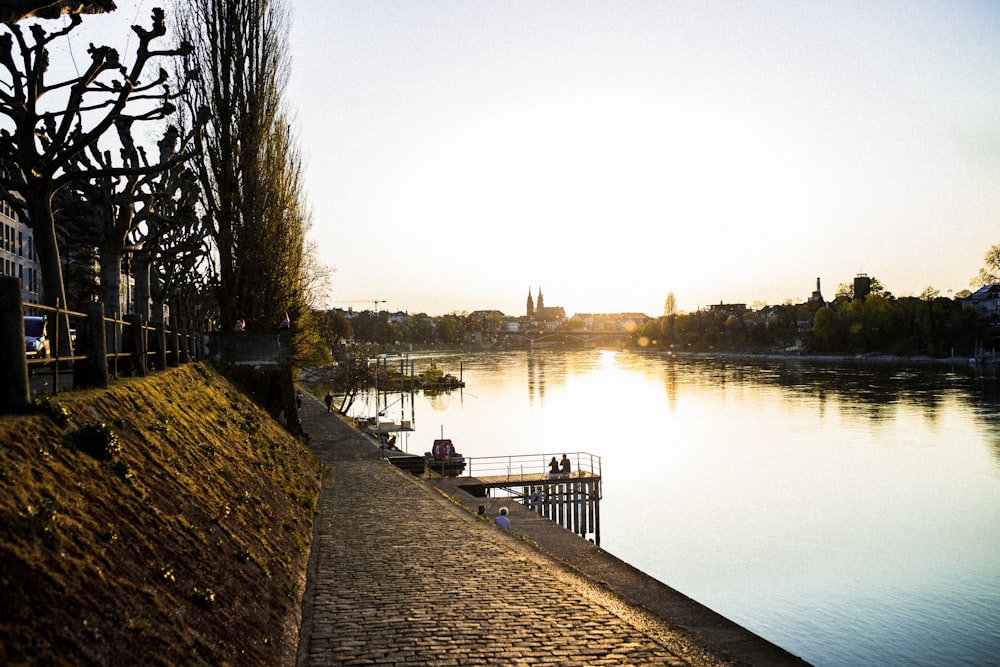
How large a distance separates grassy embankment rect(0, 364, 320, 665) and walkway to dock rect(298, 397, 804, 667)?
0.69 metres

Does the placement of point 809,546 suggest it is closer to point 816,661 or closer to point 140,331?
point 816,661

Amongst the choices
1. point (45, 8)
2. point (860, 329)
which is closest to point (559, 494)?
point (45, 8)

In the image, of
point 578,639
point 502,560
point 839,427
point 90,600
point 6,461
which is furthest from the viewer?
point 839,427

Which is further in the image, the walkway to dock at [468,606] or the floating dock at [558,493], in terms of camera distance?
the floating dock at [558,493]

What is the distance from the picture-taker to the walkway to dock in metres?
10.2

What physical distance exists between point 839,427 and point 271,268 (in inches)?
1504

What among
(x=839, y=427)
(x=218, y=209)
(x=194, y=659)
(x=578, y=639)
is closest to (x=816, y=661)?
(x=578, y=639)

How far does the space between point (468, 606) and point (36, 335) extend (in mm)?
8176

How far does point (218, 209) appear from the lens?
2888 centimetres

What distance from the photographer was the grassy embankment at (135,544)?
580cm

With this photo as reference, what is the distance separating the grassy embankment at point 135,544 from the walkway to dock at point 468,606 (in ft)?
2.27

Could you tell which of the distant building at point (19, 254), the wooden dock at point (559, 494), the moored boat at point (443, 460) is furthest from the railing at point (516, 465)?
the distant building at point (19, 254)

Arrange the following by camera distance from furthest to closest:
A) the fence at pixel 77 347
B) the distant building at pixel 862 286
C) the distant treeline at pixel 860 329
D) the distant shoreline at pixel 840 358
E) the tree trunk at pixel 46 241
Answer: the distant building at pixel 862 286, the distant treeline at pixel 860 329, the distant shoreline at pixel 840 358, the tree trunk at pixel 46 241, the fence at pixel 77 347

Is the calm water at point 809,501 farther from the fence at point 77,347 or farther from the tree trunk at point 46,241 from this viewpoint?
the tree trunk at point 46,241
